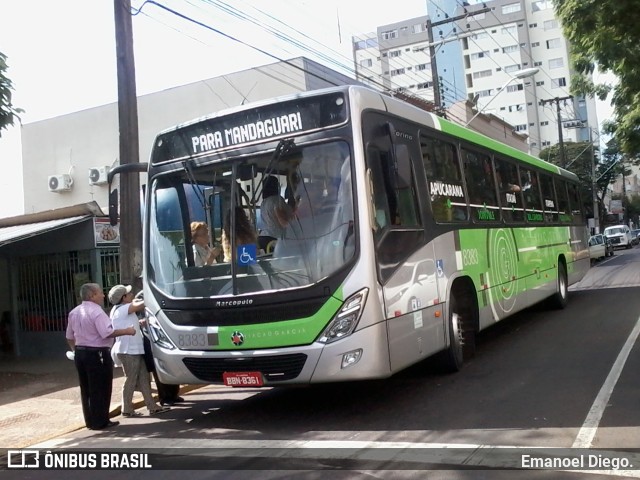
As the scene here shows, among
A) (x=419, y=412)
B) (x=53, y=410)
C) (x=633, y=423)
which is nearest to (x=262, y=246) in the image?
(x=419, y=412)

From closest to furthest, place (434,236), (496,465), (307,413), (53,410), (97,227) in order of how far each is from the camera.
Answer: (496,465) → (307,413) → (434,236) → (53,410) → (97,227)

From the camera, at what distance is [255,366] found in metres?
5.96

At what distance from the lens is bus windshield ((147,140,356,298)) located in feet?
19.4

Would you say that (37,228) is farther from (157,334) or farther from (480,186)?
(480,186)

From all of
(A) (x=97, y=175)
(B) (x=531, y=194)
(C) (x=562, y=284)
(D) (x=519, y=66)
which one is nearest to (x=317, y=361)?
(B) (x=531, y=194)

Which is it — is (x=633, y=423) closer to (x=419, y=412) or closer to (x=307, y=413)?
(x=419, y=412)

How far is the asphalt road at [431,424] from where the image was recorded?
4762mm

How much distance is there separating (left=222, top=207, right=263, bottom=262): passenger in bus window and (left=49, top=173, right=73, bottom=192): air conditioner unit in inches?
912

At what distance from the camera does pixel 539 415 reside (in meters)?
5.77

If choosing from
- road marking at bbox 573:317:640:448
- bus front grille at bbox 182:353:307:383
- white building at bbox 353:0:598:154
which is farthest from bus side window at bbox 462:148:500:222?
white building at bbox 353:0:598:154

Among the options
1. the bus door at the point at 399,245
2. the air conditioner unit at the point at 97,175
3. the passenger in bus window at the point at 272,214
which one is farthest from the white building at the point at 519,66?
A: the passenger in bus window at the point at 272,214

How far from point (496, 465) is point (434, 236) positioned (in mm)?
3189

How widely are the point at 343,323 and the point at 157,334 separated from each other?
85.5 inches

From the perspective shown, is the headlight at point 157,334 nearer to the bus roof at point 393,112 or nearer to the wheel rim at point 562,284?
the bus roof at point 393,112
